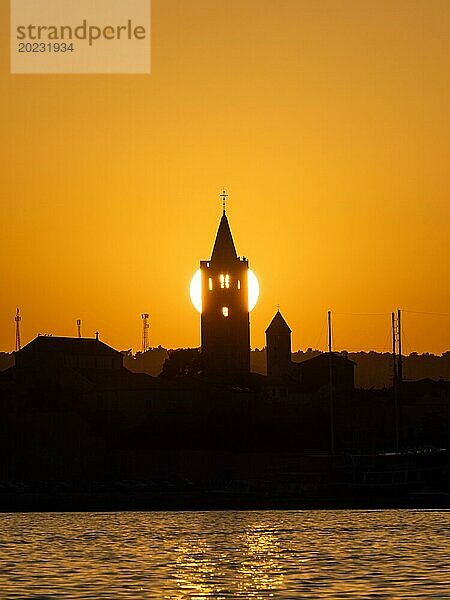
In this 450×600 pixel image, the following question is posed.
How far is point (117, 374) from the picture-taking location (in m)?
146

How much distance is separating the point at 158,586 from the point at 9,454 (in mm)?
72659

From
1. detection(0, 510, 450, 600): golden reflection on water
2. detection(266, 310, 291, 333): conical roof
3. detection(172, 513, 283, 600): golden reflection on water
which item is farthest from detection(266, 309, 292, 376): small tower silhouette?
detection(172, 513, 283, 600): golden reflection on water

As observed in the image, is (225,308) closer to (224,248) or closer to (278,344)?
(224,248)

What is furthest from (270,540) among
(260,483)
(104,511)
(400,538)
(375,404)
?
(375,404)

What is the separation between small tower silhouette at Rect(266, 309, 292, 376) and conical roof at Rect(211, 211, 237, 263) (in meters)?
17.3

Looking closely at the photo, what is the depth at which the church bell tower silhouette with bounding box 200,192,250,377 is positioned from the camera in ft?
517

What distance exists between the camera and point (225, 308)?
6294 inches

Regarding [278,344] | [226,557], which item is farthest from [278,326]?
[226,557]

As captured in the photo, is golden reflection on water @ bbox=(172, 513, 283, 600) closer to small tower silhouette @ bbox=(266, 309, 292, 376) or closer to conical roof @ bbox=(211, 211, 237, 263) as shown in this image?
conical roof @ bbox=(211, 211, 237, 263)

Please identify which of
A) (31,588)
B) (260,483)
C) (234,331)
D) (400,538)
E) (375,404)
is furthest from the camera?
(234,331)

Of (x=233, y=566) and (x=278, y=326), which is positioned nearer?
(x=233, y=566)

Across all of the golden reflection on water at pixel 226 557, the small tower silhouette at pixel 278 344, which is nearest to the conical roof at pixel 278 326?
the small tower silhouette at pixel 278 344

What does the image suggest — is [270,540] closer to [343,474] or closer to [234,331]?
[343,474]

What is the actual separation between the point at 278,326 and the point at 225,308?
49.2 feet
